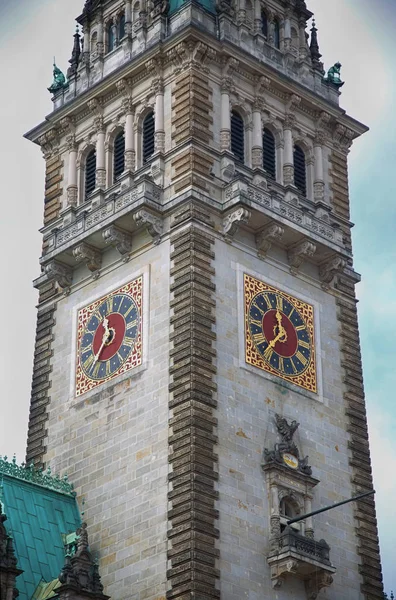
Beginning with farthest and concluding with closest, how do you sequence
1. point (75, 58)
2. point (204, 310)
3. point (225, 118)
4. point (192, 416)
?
1. point (75, 58)
2. point (225, 118)
3. point (204, 310)
4. point (192, 416)

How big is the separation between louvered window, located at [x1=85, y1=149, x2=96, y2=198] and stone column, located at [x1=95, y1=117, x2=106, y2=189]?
26.3 inches

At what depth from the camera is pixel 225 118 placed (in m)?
53.9

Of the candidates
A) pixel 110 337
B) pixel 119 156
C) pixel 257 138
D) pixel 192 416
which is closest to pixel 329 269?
pixel 257 138

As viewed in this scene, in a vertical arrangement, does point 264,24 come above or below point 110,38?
above

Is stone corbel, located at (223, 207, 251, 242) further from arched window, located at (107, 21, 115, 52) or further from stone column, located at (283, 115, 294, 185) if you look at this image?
arched window, located at (107, 21, 115, 52)

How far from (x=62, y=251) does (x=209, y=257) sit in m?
5.87

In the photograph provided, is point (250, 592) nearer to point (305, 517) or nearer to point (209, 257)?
point (305, 517)

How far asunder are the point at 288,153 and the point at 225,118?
291cm

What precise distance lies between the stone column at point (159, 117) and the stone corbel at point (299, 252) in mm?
5250

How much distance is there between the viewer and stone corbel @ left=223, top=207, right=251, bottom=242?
51.2 metres

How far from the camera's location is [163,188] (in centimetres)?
5231

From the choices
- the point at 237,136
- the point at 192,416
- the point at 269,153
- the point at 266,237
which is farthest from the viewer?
the point at 269,153

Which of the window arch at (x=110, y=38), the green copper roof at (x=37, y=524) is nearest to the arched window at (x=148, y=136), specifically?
the window arch at (x=110, y=38)

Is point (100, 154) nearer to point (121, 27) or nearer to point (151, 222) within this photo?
point (151, 222)
